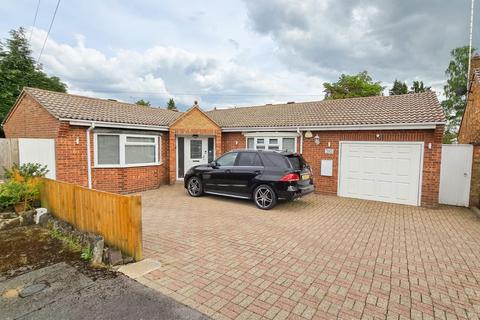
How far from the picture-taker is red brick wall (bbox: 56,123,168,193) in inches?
322

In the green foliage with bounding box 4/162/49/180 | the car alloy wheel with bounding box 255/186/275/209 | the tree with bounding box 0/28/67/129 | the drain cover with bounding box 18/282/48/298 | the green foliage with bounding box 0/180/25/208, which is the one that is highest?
the tree with bounding box 0/28/67/129

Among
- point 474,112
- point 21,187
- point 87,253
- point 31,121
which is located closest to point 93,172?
point 21,187

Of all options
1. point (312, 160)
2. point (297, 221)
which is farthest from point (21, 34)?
Result: point (297, 221)

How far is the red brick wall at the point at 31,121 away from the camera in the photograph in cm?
845

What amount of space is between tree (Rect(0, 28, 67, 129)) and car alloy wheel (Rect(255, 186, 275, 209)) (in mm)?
22049

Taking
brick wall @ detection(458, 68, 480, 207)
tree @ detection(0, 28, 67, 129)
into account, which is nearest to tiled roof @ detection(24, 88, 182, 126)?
brick wall @ detection(458, 68, 480, 207)

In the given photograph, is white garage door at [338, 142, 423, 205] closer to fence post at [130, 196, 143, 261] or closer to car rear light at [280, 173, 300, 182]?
car rear light at [280, 173, 300, 182]

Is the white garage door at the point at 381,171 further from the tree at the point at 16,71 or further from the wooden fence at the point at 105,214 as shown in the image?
the tree at the point at 16,71

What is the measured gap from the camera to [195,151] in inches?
478

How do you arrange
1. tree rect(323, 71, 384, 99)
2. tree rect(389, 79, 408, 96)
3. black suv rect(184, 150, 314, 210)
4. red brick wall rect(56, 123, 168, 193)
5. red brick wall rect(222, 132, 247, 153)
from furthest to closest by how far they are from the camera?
tree rect(389, 79, 408, 96) → tree rect(323, 71, 384, 99) → red brick wall rect(222, 132, 247, 153) → red brick wall rect(56, 123, 168, 193) → black suv rect(184, 150, 314, 210)

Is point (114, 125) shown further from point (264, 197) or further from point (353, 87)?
point (353, 87)

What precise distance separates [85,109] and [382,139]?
1111cm

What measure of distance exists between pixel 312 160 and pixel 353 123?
2.14 meters

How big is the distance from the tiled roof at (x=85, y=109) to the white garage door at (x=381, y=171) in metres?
7.87
